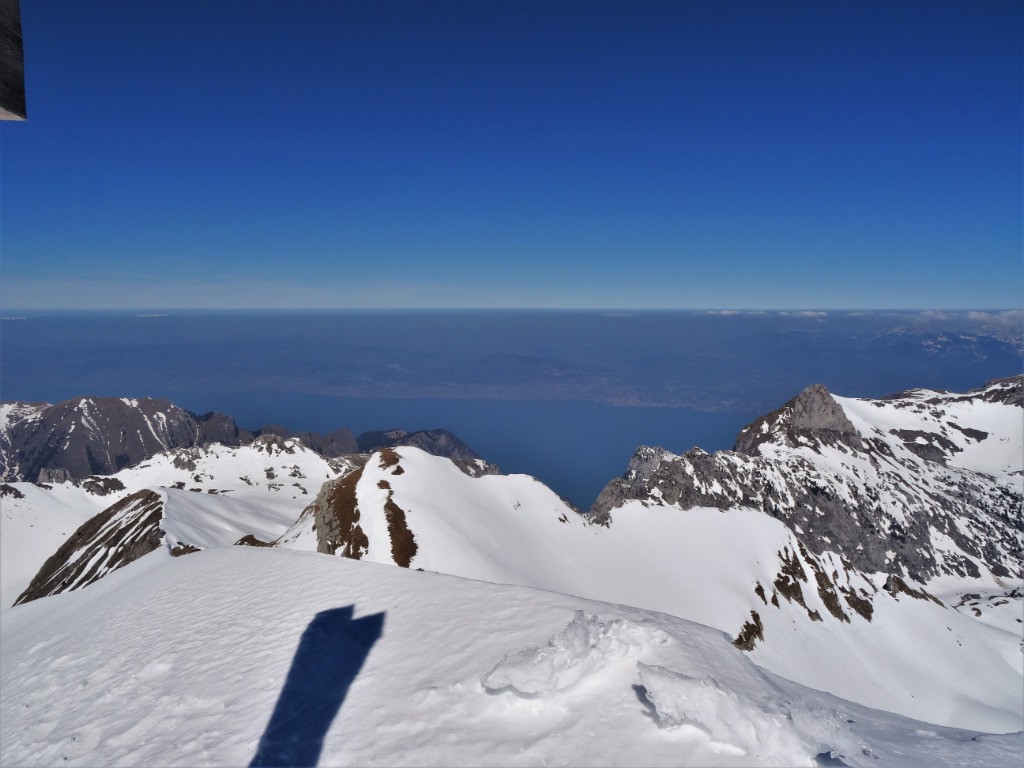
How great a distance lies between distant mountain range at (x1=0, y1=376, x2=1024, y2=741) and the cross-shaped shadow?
38.5 ft

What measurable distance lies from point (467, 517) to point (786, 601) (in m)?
55.9

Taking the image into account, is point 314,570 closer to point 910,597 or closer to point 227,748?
point 227,748

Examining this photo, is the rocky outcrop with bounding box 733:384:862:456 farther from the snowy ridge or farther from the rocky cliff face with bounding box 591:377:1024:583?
the snowy ridge

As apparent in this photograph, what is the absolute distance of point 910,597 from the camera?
92.8m

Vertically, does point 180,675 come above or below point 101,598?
above

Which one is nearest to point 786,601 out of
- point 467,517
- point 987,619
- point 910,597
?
point 910,597

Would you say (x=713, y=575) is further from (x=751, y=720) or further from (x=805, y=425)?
(x=805, y=425)

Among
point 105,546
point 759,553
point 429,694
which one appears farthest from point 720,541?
point 105,546

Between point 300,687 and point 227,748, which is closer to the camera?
point 227,748

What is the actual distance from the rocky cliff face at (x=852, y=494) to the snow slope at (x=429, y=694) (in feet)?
238

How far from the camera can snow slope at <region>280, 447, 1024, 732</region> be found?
4776 centimetres

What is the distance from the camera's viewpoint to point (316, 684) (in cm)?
770

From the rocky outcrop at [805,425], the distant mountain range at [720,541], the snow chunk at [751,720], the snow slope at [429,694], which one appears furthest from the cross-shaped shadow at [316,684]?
the rocky outcrop at [805,425]

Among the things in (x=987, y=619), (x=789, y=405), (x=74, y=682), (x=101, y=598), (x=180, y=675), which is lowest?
(x=987, y=619)
